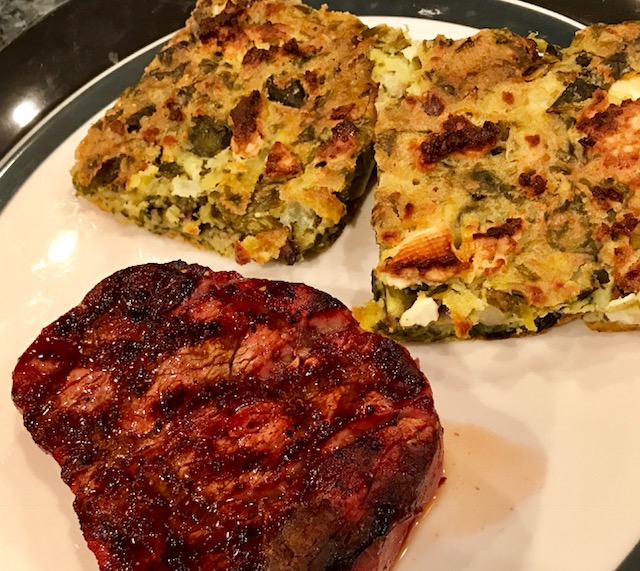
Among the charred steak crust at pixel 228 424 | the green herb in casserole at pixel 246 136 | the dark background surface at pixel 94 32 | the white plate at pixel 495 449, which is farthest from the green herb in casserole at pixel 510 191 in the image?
the dark background surface at pixel 94 32

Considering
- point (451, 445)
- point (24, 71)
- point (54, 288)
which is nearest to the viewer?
point (451, 445)

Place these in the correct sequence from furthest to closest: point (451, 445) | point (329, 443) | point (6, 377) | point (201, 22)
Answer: point (201, 22) < point (6, 377) < point (451, 445) < point (329, 443)

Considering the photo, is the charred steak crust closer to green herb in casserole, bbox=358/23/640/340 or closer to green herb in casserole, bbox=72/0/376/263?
green herb in casserole, bbox=358/23/640/340

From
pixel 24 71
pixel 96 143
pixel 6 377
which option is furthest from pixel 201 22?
pixel 6 377

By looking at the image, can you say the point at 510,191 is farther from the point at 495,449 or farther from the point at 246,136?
the point at 246,136

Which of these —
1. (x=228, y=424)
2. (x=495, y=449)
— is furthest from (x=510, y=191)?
(x=228, y=424)

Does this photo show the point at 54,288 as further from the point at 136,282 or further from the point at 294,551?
the point at 294,551

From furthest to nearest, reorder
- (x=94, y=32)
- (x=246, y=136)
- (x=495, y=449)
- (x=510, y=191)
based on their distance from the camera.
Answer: (x=94, y=32), (x=246, y=136), (x=510, y=191), (x=495, y=449)

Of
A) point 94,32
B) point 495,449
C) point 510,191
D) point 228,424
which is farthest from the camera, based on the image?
point 94,32
